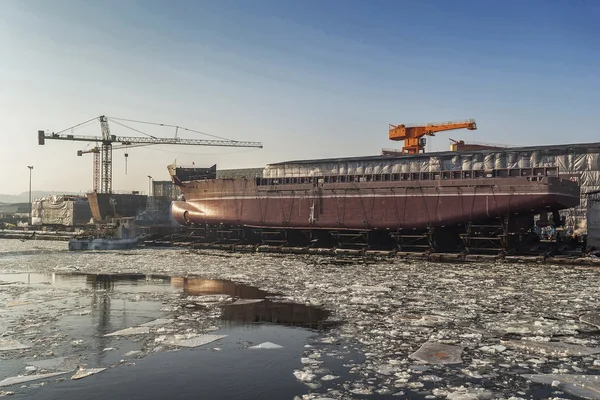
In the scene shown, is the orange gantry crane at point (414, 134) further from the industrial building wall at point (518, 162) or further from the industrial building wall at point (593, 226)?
the industrial building wall at point (593, 226)

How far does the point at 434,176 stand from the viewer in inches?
1198

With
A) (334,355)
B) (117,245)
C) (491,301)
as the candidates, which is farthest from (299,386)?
(117,245)

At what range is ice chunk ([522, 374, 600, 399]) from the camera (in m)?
6.87

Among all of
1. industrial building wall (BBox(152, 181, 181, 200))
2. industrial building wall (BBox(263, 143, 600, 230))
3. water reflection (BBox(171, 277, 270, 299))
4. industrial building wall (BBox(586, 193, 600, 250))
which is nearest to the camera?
water reflection (BBox(171, 277, 270, 299))

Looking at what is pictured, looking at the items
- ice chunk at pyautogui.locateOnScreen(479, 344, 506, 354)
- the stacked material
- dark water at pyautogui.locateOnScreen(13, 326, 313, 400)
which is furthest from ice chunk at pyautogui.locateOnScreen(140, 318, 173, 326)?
the stacked material

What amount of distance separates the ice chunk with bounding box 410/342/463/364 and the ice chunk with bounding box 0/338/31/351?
7580mm

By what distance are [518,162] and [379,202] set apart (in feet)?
47.2

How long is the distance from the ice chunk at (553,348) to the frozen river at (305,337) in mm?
53

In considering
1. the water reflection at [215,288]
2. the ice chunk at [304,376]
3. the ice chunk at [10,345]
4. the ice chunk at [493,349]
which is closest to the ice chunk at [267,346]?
the ice chunk at [304,376]

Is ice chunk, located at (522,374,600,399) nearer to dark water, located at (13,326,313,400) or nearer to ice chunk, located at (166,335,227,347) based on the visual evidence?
dark water, located at (13,326,313,400)

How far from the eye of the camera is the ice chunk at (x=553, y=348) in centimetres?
880

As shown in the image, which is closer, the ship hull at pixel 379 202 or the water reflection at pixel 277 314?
the water reflection at pixel 277 314

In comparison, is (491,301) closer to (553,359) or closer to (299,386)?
(553,359)

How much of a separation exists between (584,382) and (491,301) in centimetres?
685
